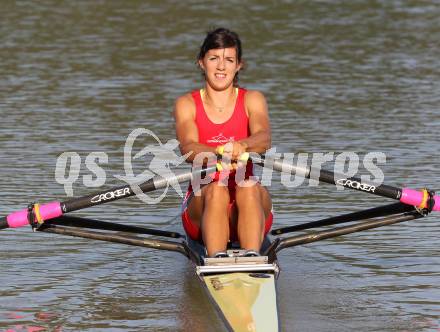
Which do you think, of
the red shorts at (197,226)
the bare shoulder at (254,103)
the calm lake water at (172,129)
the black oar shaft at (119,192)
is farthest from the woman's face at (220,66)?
the calm lake water at (172,129)

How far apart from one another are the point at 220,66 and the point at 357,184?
138cm

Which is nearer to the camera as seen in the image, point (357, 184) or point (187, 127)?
point (357, 184)

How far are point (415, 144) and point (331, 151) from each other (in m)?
1.01

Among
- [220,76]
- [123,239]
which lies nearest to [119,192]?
[123,239]

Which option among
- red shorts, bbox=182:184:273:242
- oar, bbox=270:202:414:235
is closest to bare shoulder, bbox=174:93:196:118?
red shorts, bbox=182:184:273:242

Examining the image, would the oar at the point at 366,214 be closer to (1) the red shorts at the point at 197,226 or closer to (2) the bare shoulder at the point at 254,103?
(1) the red shorts at the point at 197,226

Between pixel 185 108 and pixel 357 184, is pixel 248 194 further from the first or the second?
pixel 185 108

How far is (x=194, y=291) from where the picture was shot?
28.2ft

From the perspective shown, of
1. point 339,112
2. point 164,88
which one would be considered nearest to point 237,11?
point 164,88

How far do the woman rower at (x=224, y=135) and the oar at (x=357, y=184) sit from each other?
0.26 metres

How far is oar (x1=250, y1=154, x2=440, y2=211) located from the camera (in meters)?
8.48

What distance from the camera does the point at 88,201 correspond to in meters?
8.59

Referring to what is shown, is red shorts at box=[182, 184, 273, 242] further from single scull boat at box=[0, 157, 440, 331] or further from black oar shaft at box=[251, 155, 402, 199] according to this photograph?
black oar shaft at box=[251, 155, 402, 199]

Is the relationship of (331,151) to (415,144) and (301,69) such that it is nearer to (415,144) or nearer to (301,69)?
(415,144)
